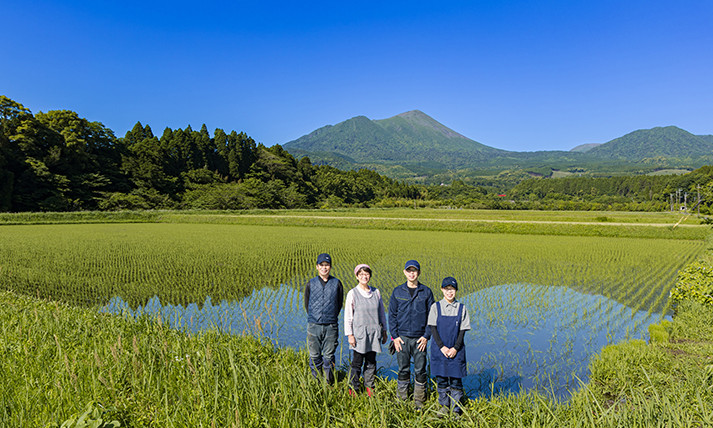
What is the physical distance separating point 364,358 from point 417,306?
2.70 feet

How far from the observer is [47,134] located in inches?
1694

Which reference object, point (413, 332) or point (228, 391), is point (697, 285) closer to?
point (413, 332)

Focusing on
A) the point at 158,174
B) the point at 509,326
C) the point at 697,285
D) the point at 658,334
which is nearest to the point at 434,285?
the point at 509,326

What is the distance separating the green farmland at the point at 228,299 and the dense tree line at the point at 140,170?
29.3 meters

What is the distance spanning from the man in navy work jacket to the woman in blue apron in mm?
122

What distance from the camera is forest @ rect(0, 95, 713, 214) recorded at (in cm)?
4019

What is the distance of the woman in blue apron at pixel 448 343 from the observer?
3275 millimetres

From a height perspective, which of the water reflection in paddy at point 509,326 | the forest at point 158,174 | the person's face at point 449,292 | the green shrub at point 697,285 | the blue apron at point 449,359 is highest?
the forest at point 158,174

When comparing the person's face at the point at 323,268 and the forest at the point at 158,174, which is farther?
the forest at the point at 158,174

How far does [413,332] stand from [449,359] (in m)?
0.40

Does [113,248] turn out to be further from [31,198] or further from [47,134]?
[47,134]

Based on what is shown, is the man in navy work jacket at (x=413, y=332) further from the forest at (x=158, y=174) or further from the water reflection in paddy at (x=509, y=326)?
the forest at (x=158, y=174)

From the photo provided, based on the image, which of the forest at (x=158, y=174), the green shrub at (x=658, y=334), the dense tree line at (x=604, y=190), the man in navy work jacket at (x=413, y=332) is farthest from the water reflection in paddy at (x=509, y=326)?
the dense tree line at (x=604, y=190)

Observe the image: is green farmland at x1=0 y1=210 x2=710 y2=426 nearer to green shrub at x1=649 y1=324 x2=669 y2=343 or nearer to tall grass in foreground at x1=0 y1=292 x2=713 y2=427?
tall grass in foreground at x1=0 y1=292 x2=713 y2=427
